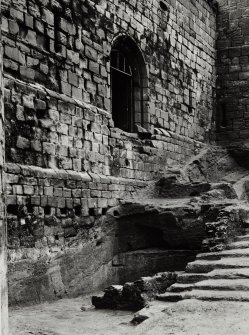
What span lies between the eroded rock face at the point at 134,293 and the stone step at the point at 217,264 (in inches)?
20.6

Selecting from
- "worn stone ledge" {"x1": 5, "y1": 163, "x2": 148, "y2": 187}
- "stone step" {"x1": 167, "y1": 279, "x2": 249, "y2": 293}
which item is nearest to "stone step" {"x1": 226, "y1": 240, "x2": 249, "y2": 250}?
"stone step" {"x1": 167, "y1": 279, "x2": 249, "y2": 293}

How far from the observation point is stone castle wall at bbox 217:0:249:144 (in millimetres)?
14023

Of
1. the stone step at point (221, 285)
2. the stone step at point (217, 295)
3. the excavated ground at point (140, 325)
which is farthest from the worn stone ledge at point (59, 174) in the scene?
the stone step at point (217, 295)

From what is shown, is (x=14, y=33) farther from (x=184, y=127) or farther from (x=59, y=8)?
(x=184, y=127)

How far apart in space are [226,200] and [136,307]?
9.40 ft

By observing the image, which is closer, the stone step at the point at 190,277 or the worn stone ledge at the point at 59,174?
the stone step at the point at 190,277

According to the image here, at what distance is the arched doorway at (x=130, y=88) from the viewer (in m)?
10.7

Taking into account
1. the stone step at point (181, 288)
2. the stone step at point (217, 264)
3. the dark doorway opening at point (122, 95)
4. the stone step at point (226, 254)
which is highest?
the dark doorway opening at point (122, 95)

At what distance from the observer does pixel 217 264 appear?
6.43 meters

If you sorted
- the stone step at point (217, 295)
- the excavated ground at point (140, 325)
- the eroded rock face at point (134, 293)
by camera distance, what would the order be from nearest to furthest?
the excavated ground at point (140, 325) → the stone step at point (217, 295) → the eroded rock face at point (134, 293)

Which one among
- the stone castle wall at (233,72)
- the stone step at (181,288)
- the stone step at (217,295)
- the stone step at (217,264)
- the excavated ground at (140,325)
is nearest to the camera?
the excavated ground at (140,325)

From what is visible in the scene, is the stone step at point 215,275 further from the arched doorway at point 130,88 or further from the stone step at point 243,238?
the arched doorway at point 130,88

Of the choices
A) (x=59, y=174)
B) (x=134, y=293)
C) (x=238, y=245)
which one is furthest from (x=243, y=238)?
(x=59, y=174)

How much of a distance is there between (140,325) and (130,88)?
6717 mm
